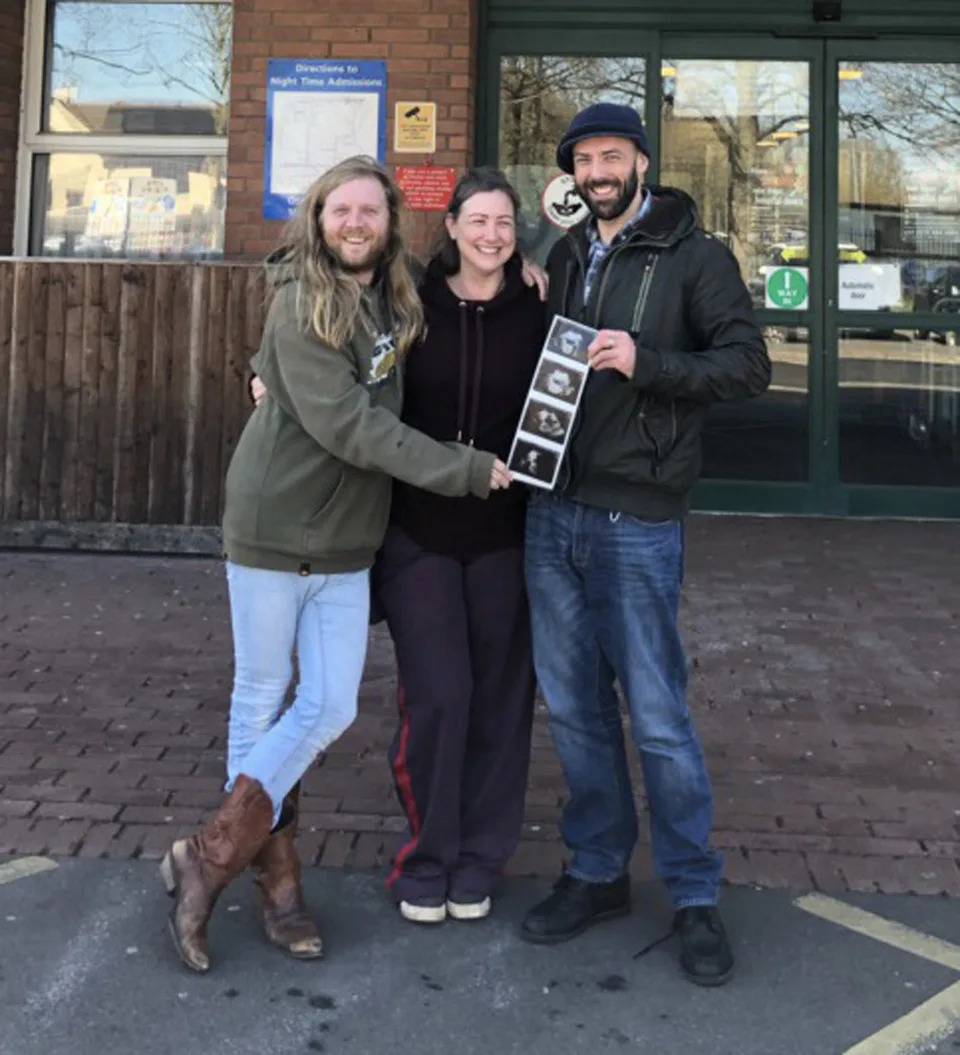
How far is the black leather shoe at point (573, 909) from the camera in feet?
10.5

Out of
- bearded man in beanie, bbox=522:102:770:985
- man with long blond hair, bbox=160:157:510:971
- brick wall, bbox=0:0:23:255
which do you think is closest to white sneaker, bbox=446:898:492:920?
bearded man in beanie, bbox=522:102:770:985

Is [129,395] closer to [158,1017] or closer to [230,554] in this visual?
[230,554]

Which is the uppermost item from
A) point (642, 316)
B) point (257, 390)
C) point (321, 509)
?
point (642, 316)

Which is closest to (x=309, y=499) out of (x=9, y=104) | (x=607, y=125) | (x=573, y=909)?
(x=607, y=125)

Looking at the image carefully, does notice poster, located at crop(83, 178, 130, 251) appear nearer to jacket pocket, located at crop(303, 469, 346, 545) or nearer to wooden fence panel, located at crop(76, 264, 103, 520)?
wooden fence panel, located at crop(76, 264, 103, 520)

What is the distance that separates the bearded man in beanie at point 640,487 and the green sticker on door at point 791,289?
603 centimetres

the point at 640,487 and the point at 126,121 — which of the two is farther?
the point at 126,121

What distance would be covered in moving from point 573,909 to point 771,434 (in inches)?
244

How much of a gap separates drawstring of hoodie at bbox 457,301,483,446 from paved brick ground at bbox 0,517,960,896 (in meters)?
1.30

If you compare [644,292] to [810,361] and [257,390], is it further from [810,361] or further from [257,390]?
[810,361]

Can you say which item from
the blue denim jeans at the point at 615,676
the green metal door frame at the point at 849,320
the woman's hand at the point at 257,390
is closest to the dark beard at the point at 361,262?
the woman's hand at the point at 257,390

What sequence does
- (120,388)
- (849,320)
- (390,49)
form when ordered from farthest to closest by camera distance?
(849,320)
(390,49)
(120,388)

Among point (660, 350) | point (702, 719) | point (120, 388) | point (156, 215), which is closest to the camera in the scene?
point (660, 350)

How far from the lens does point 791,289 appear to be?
29.3 ft
